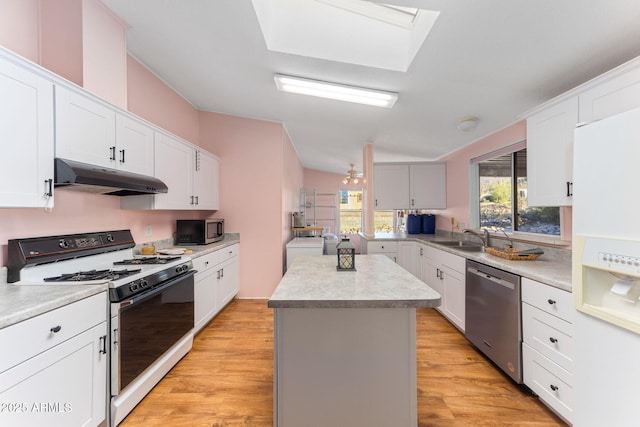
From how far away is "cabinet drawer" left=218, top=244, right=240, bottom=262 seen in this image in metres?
3.37

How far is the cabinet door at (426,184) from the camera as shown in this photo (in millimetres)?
4477

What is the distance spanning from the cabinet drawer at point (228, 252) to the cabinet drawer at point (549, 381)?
3108 mm

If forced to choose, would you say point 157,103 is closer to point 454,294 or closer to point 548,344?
point 454,294

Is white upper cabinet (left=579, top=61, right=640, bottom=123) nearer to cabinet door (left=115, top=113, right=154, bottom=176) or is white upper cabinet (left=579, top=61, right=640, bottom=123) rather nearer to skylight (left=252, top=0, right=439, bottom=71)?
skylight (left=252, top=0, right=439, bottom=71)

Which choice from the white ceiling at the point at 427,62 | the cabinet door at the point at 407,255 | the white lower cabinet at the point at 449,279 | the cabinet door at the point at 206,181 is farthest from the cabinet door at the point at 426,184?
the cabinet door at the point at 206,181

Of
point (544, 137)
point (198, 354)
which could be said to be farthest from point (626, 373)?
point (198, 354)

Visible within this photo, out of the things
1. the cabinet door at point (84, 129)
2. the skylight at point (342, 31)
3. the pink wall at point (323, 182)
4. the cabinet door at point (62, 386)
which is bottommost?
the cabinet door at point (62, 386)

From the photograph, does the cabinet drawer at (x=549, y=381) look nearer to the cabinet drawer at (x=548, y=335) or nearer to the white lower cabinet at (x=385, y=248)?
the cabinet drawer at (x=548, y=335)

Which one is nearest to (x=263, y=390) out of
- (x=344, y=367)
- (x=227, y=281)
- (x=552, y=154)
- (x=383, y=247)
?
(x=344, y=367)

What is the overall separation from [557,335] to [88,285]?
2827 mm

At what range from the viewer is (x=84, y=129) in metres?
1.77

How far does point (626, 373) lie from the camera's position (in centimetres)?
109

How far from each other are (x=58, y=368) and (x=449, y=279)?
3.24 meters

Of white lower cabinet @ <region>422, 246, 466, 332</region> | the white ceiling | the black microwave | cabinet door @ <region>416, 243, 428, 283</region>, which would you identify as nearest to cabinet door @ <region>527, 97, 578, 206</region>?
the white ceiling
